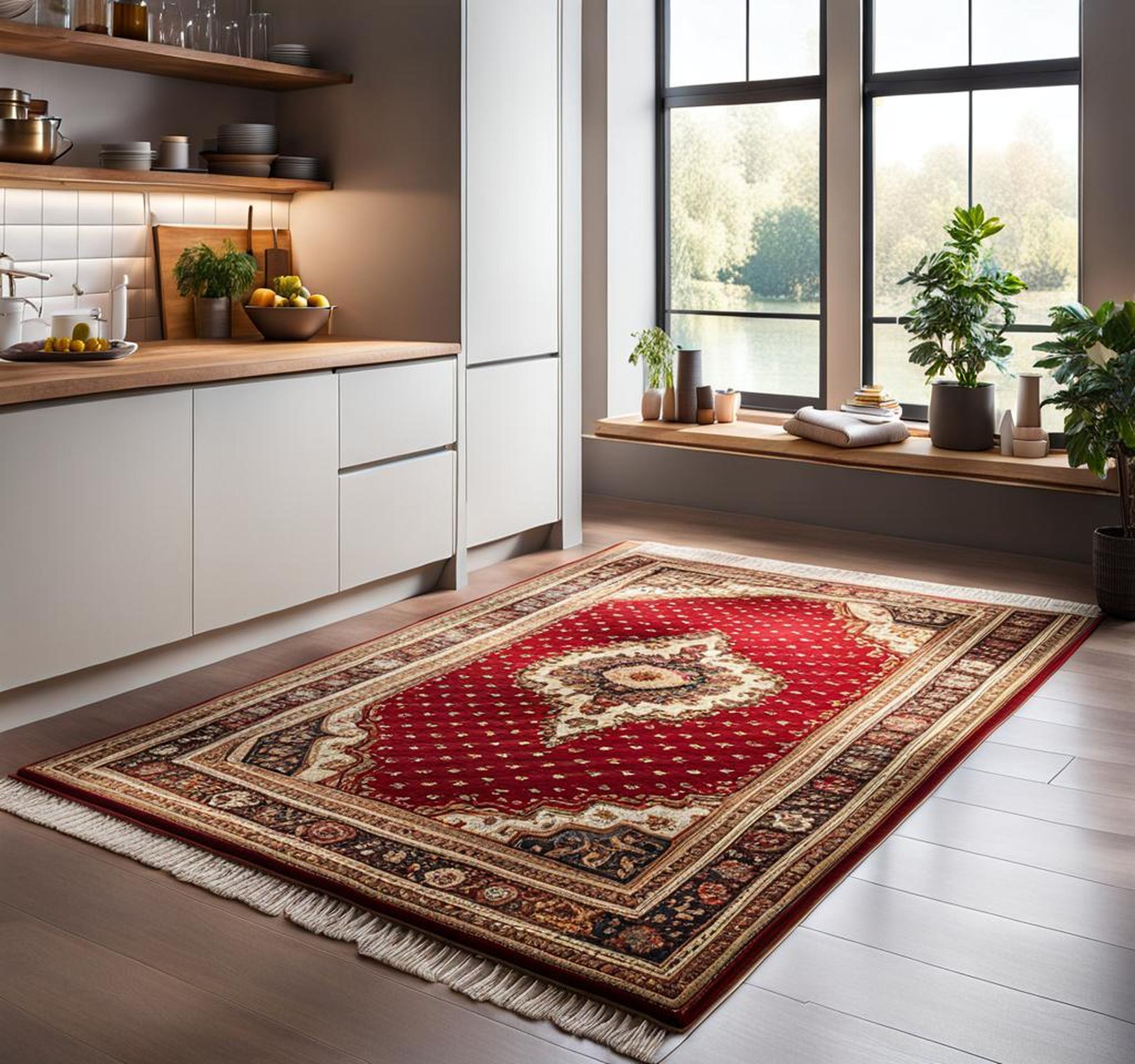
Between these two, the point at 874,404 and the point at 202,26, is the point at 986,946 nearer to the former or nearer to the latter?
the point at 202,26

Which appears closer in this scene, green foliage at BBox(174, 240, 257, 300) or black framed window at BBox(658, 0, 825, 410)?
green foliage at BBox(174, 240, 257, 300)

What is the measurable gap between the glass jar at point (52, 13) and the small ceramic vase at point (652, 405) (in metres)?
3.17

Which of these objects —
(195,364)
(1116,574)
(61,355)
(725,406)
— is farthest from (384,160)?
(1116,574)

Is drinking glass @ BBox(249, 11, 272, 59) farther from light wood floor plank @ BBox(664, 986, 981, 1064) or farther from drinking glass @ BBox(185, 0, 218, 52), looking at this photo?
light wood floor plank @ BBox(664, 986, 981, 1064)

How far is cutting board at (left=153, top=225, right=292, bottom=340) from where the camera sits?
14.7 feet

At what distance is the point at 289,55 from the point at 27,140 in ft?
3.78

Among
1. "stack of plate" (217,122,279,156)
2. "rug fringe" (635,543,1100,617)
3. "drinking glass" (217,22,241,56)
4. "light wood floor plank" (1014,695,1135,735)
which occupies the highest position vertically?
"drinking glass" (217,22,241,56)

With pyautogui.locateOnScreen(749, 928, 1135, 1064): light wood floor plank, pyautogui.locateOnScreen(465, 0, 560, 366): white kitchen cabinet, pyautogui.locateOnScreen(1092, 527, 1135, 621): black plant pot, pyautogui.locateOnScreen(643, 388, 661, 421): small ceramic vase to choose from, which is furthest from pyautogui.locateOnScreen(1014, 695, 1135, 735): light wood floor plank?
pyautogui.locateOnScreen(643, 388, 661, 421): small ceramic vase

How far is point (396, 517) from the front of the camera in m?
4.36

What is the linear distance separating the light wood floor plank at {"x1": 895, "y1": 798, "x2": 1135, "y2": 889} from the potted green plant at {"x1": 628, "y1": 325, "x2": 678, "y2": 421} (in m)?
3.67

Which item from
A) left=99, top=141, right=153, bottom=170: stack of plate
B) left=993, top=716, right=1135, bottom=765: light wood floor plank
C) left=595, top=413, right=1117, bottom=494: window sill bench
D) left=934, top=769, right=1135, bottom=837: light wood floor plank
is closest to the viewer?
left=934, top=769, right=1135, bottom=837: light wood floor plank

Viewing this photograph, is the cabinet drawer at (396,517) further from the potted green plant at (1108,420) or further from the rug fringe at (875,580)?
the potted green plant at (1108,420)

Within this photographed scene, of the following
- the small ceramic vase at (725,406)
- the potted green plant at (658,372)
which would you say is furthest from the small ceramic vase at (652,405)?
the small ceramic vase at (725,406)

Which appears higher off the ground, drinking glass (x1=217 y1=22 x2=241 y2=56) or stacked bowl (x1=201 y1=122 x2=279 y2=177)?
drinking glass (x1=217 y1=22 x2=241 y2=56)
